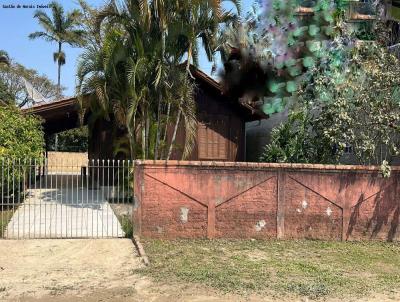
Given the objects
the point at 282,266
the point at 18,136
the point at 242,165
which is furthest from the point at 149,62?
the point at 282,266

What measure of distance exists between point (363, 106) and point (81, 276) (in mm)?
7408

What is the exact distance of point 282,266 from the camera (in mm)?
7934

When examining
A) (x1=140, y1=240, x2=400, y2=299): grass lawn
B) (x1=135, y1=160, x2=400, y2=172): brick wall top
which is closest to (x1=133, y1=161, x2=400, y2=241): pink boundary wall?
(x1=135, y1=160, x2=400, y2=172): brick wall top

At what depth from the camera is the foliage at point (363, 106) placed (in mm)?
11078

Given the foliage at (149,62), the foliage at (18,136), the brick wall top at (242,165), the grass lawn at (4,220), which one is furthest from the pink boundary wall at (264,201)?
the foliage at (18,136)

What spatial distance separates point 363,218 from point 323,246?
1.31m

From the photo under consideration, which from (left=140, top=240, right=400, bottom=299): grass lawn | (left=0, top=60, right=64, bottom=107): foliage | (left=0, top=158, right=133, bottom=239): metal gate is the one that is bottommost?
(left=140, top=240, right=400, bottom=299): grass lawn

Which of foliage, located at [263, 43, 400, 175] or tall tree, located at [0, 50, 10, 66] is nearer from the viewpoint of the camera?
foliage, located at [263, 43, 400, 175]

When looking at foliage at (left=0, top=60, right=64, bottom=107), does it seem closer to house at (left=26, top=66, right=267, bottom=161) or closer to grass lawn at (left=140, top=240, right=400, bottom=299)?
house at (left=26, top=66, right=267, bottom=161)

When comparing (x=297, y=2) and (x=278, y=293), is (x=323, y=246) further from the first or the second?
(x=297, y=2)

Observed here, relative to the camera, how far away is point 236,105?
17984mm

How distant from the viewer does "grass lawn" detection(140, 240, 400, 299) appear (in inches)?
265

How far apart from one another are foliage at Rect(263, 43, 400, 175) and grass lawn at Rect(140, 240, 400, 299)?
2451mm

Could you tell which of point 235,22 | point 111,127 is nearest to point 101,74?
point 235,22
